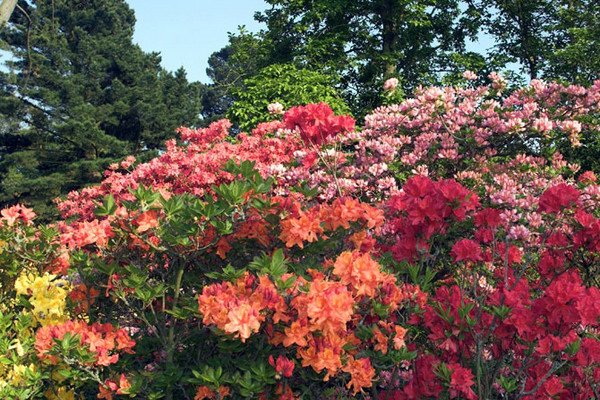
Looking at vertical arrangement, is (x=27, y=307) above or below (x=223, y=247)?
below

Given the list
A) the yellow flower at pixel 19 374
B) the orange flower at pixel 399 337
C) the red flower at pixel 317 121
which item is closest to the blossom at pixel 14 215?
the yellow flower at pixel 19 374

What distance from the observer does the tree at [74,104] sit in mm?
23656

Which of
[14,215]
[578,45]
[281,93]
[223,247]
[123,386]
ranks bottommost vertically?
[578,45]

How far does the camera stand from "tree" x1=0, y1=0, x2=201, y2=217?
23656mm

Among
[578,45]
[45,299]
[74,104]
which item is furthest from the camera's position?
[74,104]

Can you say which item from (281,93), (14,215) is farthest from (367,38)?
(14,215)

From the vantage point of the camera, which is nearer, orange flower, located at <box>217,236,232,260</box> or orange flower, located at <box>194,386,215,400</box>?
orange flower, located at <box>194,386,215,400</box>

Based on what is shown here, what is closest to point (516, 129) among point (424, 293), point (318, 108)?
point (318, 108)

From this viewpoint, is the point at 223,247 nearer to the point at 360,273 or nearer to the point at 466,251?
the point at 360,273

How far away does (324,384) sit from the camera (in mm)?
3514

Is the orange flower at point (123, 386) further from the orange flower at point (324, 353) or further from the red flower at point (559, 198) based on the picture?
the red flower at point (559, 198)

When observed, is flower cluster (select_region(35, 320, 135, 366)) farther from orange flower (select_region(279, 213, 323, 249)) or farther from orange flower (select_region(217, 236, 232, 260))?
orange flower (select_region(279, 213, 323, 249))

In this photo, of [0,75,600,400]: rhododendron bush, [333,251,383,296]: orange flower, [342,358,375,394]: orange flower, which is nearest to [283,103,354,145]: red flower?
[0,75,600,400]: rhododendron bush

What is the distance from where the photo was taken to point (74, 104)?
24438 mm
